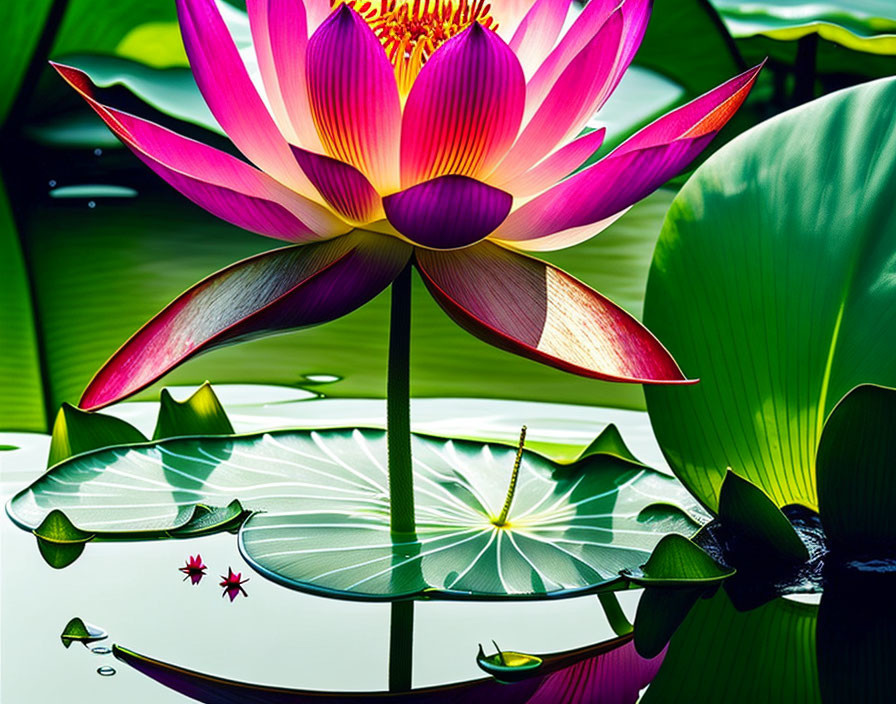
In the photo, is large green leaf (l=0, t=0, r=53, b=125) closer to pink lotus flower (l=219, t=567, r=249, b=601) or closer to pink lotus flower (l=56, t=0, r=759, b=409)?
pink lotus flower (l=56, t=0, r=759, b=409)

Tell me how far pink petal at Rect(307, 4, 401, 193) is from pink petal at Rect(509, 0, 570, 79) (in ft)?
0.39

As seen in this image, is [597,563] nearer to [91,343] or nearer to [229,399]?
[229,399]

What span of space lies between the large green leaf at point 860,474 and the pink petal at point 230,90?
27 cm

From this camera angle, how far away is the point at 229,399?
2.68 feet

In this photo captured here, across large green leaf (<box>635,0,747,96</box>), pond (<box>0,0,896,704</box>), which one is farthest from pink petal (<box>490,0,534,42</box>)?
large green leaf (<box>635,0,747,96</box>)

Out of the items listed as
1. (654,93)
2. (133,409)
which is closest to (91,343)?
(133,409)

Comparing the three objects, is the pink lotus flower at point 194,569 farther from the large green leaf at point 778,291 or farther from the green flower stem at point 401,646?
the large green leaf at point 778,291

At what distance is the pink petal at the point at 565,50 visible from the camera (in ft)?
1.71

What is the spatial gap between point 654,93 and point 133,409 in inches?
43.1

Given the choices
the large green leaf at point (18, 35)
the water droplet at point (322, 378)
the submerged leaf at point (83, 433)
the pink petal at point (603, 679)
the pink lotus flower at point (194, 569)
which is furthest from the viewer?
the large green leaf at point (18, 35)

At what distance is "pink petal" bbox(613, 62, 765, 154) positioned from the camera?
52 cm

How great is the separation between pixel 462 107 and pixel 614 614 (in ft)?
0.80

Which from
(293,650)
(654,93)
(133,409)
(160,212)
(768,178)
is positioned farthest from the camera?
(654,93)

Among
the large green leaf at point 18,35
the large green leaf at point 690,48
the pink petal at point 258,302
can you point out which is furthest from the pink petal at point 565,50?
the large green leaf at point 18,35
